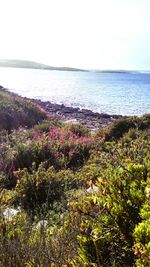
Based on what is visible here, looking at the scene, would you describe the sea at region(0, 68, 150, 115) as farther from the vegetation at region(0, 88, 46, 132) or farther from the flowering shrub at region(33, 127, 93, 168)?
the flowering shrub at region(33, 127, 93, 168)

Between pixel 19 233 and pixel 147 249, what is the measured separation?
80.8 inches

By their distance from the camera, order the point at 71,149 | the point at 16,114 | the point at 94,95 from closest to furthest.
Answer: the point at 71,149 → the point at 16,114 → the point at 94,95

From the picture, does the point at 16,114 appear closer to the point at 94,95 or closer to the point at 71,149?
the point at 71,149

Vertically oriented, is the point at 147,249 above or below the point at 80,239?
above

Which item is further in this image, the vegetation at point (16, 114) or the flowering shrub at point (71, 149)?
the vegetation at point (16, 114)

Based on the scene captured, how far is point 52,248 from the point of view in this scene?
345 centimetres

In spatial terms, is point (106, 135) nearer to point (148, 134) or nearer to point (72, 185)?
point (148, 134)

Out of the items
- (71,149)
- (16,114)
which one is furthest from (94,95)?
(71,149)

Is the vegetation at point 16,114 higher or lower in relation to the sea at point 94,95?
higher

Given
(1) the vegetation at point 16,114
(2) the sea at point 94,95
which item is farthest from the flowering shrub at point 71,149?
(2) the sea at point 94,95

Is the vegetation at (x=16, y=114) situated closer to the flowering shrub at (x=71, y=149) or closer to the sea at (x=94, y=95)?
the flowering shrub at (x=71, y=149)

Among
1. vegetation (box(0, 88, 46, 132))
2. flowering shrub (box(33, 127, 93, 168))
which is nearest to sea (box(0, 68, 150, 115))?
vegetation (box(0, 88, 46, 132))

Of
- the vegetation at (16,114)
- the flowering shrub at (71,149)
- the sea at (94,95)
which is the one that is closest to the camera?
the flowering shrub at (71,149)

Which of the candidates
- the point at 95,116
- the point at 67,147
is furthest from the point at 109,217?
the point at 95,116
